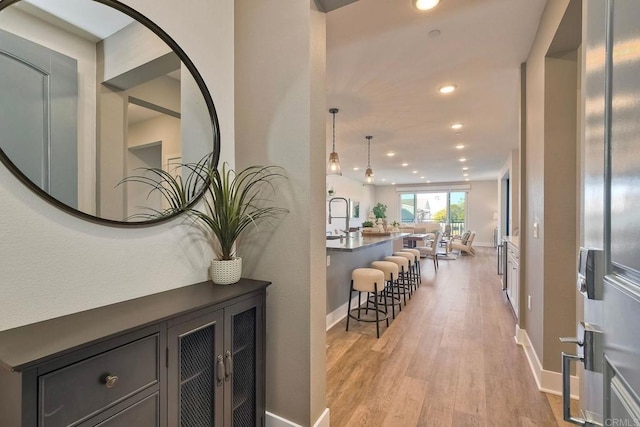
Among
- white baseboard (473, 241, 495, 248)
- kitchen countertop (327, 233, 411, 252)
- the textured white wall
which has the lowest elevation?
white baseboard (473, 241, 495, 248)

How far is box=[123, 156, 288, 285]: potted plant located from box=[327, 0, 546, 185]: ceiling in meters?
1.37

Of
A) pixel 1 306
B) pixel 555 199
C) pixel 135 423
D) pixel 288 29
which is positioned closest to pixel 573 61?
pixel 555 199

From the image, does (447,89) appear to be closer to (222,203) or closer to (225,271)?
(222,203)

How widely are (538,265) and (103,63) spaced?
3041 millimetres

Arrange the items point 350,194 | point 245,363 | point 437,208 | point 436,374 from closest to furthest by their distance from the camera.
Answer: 1. point 245,363
2. point 436,374
3. point 350,194
4. point 437,208

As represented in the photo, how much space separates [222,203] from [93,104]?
71 centimetres

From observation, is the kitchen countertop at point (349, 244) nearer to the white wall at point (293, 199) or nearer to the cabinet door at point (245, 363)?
the white wall at point (293, 199)

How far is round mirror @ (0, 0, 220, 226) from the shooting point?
1.03 m

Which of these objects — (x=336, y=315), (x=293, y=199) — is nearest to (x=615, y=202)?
(x=293, y=199)

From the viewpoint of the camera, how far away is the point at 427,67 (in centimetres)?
280

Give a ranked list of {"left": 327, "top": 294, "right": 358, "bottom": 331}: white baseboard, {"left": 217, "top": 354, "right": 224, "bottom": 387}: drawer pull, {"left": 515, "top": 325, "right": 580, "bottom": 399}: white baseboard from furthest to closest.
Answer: {"left": 327, "top": 294, "right": 358, "bottom": 331}: white baseboard
{"left": 515, "top": 325, "right": 580, "bottom": 399}: white baseboard
{"left": 217, "top": 354, "right": 224, "bottom": 387}: drawer pull

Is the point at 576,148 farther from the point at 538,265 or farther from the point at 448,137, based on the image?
the point at 448,137

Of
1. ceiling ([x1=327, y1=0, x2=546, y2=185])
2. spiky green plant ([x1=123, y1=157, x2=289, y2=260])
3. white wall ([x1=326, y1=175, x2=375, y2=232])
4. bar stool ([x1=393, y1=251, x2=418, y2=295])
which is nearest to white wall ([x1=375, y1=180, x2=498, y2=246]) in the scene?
white wall ([x1=326, y1=175, x2=375, y2=232])

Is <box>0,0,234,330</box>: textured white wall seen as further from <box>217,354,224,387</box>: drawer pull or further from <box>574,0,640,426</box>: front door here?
<box>574,0,640,426</box>: front door
